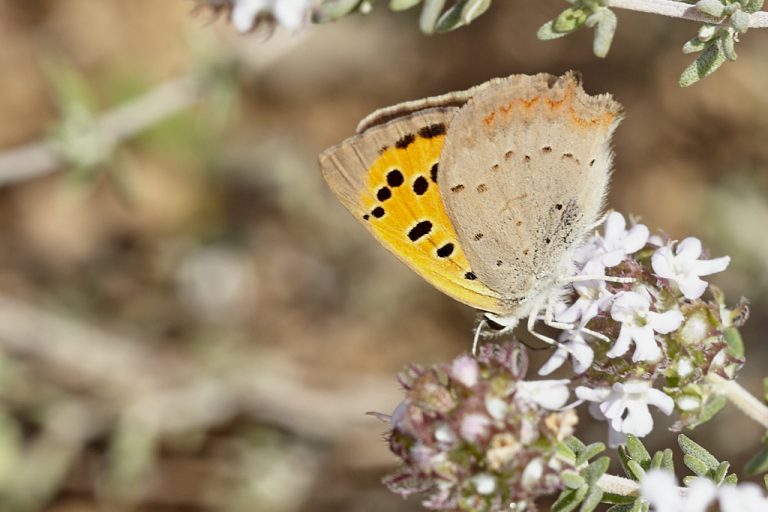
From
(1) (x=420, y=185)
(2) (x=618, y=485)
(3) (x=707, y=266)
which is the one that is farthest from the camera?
(1) (x=420, y=185)

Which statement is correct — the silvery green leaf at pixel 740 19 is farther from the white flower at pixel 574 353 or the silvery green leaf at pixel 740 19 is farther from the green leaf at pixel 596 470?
the green leaf at pixel 596 470

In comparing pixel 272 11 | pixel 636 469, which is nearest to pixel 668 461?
pixel 636 469

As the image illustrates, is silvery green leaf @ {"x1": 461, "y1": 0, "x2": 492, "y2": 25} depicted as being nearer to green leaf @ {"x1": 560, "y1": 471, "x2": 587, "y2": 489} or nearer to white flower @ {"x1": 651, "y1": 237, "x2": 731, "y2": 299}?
white flower @ {"x1": 651, "y1": 237, "x2": 731, "y2": 299}

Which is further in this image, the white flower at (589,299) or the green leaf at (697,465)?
the white flower at (589,299)

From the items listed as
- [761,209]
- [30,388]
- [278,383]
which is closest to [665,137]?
[761,209]

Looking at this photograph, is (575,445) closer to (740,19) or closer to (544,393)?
(544,393)

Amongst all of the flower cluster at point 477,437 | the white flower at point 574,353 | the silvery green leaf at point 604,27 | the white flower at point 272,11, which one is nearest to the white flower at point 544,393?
the flower cluster at point 477,437
